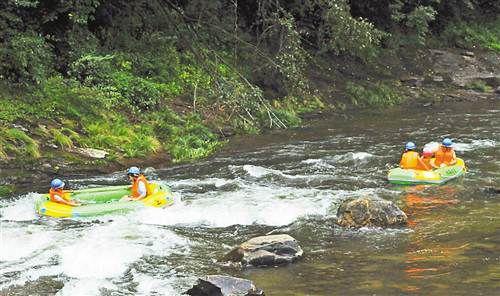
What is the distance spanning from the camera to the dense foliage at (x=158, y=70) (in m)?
15.4

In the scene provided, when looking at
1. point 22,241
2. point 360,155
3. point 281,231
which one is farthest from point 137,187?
point 360,155

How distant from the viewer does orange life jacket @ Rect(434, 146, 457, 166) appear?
13.5m

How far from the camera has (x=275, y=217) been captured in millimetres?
10773

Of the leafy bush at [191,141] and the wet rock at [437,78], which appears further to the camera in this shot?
the wet rock at [437,78]

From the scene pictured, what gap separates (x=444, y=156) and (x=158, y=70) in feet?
31.0

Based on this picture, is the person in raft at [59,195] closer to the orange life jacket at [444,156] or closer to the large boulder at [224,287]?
the large boulder at [224,287]

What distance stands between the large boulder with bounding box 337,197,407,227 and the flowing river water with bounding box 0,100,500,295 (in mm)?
218

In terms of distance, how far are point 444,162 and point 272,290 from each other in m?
7.37

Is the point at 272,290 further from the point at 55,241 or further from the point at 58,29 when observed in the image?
the point at 58,29

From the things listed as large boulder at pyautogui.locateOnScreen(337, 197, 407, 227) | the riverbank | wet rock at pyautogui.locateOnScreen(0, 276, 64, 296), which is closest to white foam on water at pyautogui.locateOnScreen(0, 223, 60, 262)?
wet rock at pyautogui.locateOnScreen(0, 276, 64, 296)

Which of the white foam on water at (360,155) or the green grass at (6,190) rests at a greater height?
the green grass at (6,190)

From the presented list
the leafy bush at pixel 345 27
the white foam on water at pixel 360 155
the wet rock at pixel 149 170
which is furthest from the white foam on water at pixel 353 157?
the leafy bush at pixel 345 27

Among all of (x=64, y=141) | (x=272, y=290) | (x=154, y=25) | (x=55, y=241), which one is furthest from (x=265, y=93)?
(x=272, y=290)

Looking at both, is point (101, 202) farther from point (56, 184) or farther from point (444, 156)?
point (444, 156)
